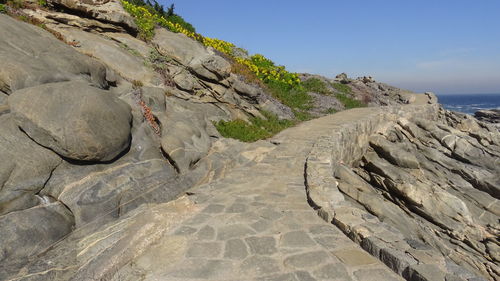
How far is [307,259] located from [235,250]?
1.27m

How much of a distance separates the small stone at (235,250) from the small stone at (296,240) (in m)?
0.74

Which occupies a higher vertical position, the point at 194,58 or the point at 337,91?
the point at 194,58

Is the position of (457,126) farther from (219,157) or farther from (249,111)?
(219,157)

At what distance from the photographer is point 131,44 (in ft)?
55.0

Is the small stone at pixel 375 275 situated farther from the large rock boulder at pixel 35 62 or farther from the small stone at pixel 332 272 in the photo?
the large rock boulder at pixel 35 62

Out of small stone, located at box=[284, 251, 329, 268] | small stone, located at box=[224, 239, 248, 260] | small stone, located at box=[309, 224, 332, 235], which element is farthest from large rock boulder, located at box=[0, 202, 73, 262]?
small stone, located at box=[309, 224, 332, 235]

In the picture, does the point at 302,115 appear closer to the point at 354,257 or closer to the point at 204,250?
the point at 354,257

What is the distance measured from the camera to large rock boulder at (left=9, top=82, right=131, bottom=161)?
24.0ft

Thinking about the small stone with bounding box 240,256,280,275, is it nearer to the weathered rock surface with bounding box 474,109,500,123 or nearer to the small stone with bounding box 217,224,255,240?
the small stone with bounding box 217,224,255,240

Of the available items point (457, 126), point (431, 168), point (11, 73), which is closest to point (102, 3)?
point (11, 73)

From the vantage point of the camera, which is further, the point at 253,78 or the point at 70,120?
the point at 253,78

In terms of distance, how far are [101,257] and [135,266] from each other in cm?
64

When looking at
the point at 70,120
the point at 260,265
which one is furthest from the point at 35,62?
the point at 260,265

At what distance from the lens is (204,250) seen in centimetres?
534
